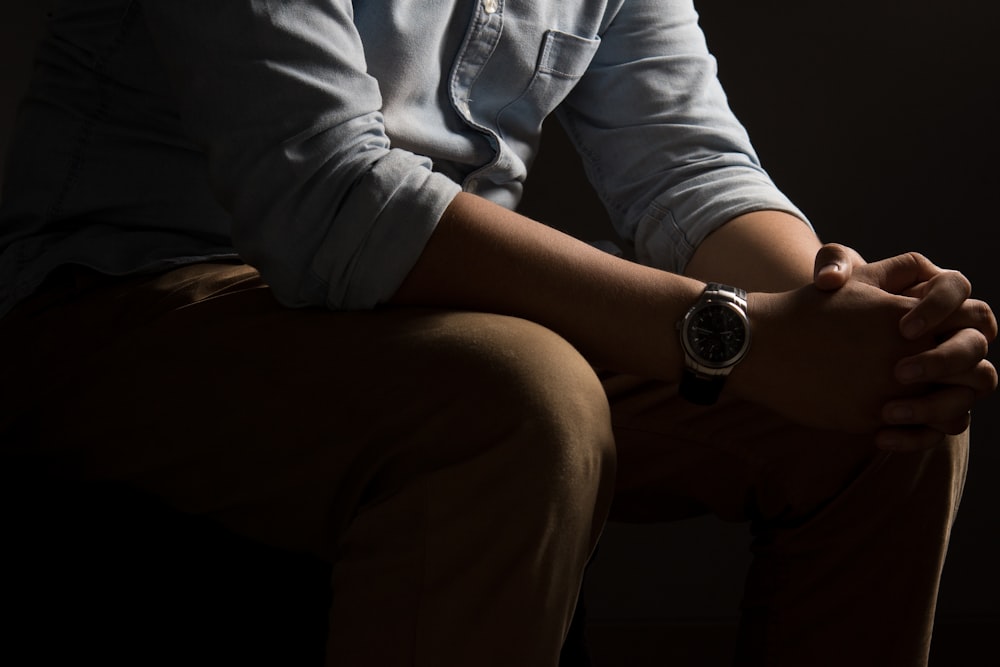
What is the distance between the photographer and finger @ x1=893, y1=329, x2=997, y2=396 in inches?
33.7

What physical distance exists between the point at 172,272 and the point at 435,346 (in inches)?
13.7

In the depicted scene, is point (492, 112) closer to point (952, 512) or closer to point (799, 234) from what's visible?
point (799, 234)

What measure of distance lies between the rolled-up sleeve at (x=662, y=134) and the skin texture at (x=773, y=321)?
34 centimetres

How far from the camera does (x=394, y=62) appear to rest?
1.02 m

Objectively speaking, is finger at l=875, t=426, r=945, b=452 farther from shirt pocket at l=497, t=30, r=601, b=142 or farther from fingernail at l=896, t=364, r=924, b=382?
shirt pocket at l=497, t=30, r=601, b=142

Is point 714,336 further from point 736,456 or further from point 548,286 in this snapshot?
point 736,456

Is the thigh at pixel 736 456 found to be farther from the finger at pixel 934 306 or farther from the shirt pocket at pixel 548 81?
the shirt pocket at pixel 548 81

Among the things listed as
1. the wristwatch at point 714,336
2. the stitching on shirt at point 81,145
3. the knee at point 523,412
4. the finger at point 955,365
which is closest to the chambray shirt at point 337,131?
the stitching on shirt at point 81,145

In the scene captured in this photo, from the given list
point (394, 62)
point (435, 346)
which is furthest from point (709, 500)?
point (394, 62)

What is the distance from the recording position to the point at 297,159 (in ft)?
2.75

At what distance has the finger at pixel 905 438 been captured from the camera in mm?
886

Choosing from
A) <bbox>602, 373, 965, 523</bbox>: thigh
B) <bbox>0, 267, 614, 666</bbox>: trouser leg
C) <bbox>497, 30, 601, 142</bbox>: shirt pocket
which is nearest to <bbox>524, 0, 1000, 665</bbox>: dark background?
<bbox>497, 30, 601, 142</bbox>: shirt pocket

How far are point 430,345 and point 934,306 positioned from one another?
0.44m

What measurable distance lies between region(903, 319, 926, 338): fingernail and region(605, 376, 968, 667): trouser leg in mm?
181
